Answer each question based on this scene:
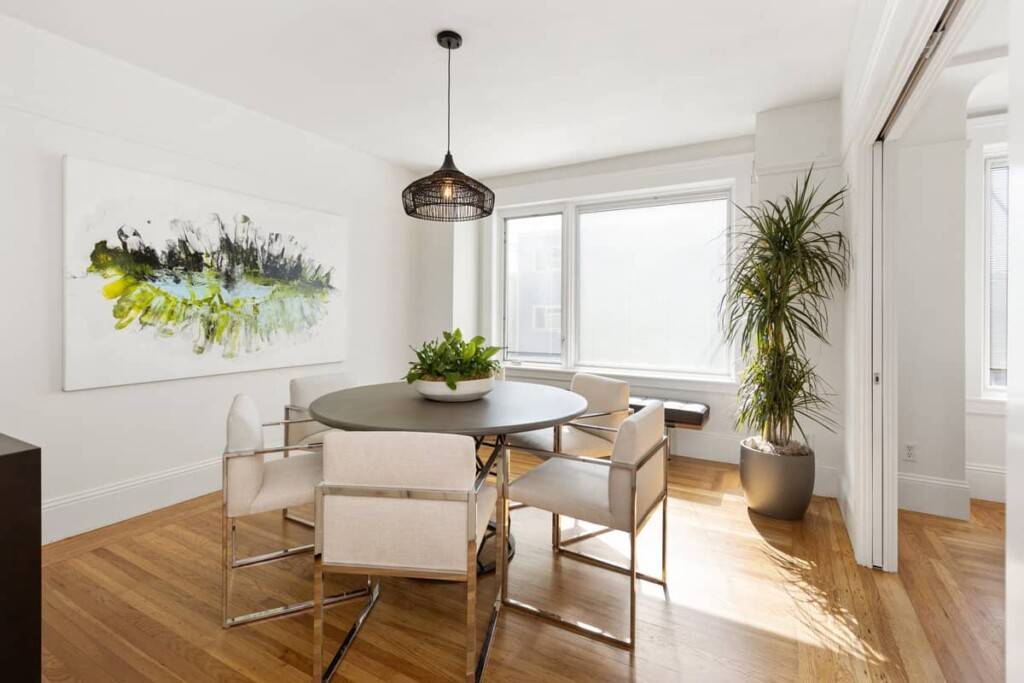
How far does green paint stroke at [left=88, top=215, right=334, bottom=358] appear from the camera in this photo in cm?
295

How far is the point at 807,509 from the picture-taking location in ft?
10.4

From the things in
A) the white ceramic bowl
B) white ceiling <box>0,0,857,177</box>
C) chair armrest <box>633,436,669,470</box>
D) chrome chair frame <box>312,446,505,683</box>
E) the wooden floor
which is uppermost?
white ceiling <box>0,0,857,177</box>

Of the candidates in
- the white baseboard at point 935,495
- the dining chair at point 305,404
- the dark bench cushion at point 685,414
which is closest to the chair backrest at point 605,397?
the dark bench cushion at point 685,414

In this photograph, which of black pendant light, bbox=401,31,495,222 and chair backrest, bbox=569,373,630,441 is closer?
black pendant light, bbox=401,31,495,222

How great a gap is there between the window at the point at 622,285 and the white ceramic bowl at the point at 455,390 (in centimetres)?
256

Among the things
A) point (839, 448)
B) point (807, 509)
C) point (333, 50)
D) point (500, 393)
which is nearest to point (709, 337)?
point (839, 448)

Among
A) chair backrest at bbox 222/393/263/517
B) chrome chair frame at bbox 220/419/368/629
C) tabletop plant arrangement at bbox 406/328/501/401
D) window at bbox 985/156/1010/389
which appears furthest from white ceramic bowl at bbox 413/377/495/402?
window at bbox 985/156/1010/389

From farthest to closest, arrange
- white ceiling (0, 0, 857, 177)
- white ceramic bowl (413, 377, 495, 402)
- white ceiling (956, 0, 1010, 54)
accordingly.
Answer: white ceiling (0, 0, 857, 177)
white ceramic bowl (413, 377, 495, 402)
white ceiling (956, 0, 1010, 54)

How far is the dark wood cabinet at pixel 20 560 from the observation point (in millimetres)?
1386

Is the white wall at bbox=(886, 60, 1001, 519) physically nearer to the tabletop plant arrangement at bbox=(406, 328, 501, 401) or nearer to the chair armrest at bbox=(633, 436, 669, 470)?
the chair armrest at bbox=(633, 436, 669, 470)

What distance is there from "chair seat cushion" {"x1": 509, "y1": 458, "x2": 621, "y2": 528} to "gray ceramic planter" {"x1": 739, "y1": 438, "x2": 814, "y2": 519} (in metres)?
1.26

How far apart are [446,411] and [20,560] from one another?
4.51 ft

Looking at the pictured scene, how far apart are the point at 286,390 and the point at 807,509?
375 centimetres

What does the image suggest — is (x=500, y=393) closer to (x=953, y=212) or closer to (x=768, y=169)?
(x=768, y=169)
